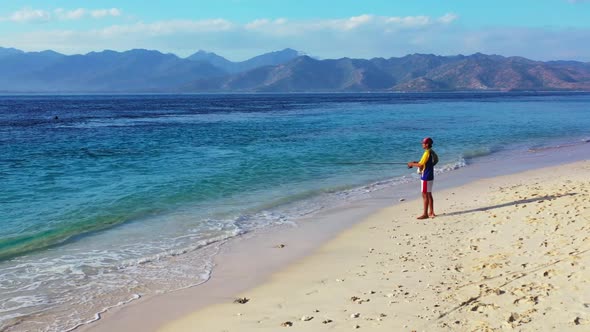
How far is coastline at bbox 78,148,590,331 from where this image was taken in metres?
7.43

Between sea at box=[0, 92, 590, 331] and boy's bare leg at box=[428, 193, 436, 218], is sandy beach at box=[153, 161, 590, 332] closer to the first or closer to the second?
boy's bare leg at box=[428, 193, 436, 218]

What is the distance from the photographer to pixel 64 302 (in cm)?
850

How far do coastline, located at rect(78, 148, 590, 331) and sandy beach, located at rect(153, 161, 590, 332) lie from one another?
3 cm

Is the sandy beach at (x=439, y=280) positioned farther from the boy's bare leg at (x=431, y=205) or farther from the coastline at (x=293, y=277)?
the boy's bare leg at (x=431, y=205)

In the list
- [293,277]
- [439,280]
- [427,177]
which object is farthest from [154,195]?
[439,280]

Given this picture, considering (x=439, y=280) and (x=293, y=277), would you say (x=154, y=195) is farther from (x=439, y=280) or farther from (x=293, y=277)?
(x=439, y=280)

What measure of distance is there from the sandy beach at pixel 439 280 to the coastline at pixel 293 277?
1.3 inches

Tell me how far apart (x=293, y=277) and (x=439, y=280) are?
2440 millimetres

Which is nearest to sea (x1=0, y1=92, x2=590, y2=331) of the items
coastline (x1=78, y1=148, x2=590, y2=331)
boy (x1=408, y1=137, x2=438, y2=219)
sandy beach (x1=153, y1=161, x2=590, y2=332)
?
coastline (x1=78, y1=148, x2=590, y2=331)

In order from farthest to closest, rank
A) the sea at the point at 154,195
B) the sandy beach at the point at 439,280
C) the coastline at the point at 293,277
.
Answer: the sea at the point at 154,195, the coastline at the point at 293,277, the sandy beach at the point at 439,280

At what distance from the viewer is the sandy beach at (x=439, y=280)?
21.8 feet

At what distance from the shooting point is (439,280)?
8219 mm

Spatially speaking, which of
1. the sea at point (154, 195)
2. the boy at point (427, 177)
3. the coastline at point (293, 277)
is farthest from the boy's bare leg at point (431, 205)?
the sea at point (154, 195)

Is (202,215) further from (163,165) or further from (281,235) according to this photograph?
(163,165)
